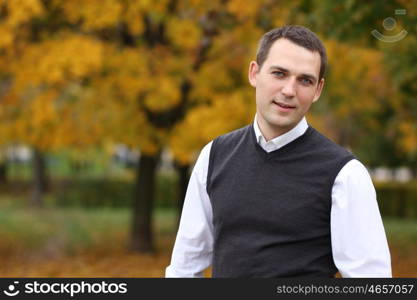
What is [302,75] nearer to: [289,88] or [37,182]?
[289,88]

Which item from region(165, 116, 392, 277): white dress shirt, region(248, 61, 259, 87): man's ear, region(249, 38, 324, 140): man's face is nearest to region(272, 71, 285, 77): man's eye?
region(249, 38, 324, 140): man's face

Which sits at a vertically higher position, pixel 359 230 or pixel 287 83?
pixel 287 83

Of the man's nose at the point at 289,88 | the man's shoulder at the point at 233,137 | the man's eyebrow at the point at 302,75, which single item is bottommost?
the man's shoulder at the point at 233,137

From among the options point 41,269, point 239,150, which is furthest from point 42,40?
point 239,150

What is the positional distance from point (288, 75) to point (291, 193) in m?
0.39

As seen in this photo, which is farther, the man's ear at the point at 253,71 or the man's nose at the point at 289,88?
the man's ear at the point at 253,71

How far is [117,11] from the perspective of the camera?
10531 millimetres

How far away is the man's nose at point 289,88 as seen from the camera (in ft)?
7.53

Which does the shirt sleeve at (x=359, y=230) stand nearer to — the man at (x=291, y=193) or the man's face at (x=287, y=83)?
the man at (x=291, y=193)

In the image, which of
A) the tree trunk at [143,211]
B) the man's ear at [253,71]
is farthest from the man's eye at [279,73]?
the tree trunk at [143,211]

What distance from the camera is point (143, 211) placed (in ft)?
48.5

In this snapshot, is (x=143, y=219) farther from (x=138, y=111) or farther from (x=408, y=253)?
(x=408, y=253)

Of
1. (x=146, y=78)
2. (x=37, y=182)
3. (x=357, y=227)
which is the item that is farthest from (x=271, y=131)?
(x=37, y=182)

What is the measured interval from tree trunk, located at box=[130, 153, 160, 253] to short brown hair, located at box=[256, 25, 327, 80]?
40.3ft
